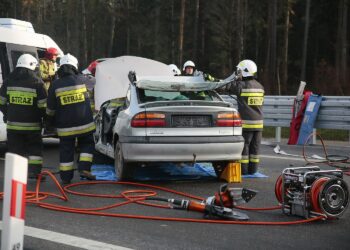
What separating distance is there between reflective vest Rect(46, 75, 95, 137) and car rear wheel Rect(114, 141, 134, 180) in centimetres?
52

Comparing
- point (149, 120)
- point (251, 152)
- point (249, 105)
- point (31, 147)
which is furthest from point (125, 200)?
point (249, 105)

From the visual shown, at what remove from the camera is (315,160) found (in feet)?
34.2

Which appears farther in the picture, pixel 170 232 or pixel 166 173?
pixel 166 173

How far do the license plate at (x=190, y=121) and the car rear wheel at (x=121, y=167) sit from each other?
833mm

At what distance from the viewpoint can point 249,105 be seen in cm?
887

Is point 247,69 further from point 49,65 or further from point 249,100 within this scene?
point 49,65

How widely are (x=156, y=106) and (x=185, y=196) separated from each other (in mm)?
1268

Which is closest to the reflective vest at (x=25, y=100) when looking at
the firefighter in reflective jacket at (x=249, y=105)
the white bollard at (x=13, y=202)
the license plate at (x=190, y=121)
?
the license plate at (x=190, y=121)

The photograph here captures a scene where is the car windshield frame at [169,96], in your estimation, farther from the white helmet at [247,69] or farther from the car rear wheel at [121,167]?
the car rear wheel at [121,167]

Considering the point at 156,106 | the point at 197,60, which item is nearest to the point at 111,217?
the point at 156,106

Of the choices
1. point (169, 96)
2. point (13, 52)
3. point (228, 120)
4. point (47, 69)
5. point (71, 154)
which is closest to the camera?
point (228, 120)

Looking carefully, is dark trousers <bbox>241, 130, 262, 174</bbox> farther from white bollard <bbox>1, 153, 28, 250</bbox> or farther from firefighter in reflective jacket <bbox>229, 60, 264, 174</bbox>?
white bollard <bbox>1, 153, 28, 250</bbox>

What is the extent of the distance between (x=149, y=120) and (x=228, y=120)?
1.06 meters

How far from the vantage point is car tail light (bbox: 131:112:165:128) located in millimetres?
7617
